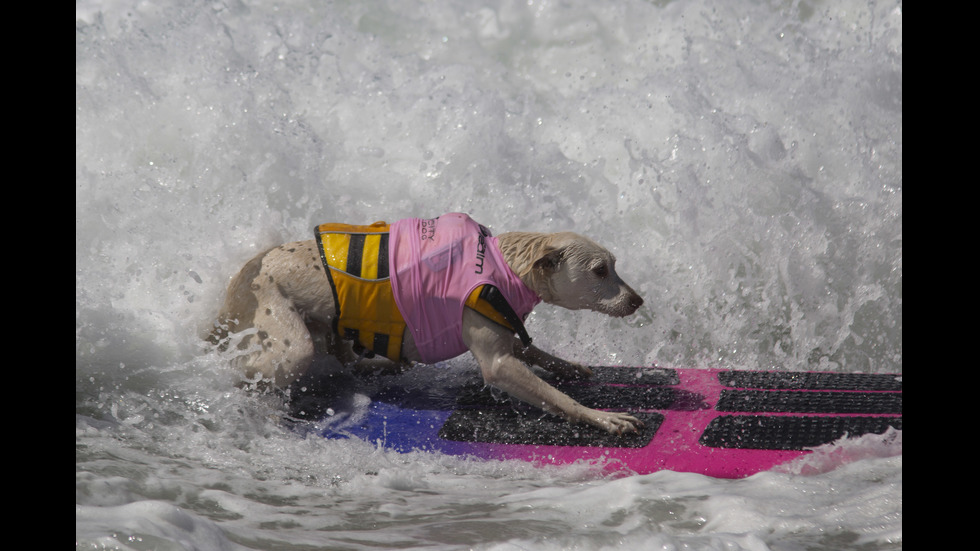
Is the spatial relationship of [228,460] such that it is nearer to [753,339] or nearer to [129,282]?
[129,282]

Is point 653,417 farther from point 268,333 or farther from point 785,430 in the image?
point 268,333

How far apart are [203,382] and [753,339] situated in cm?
387

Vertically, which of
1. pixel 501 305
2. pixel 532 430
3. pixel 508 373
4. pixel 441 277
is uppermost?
pixel 441 277

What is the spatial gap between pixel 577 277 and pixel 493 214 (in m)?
2.52

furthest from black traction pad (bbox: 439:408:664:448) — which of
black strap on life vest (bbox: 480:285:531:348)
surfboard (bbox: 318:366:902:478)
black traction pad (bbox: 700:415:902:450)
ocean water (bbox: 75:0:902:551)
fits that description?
black strap on life vest (bbox: 480:285:531:348)

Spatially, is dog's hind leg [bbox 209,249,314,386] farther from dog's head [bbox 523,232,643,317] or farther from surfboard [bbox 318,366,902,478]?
dog's head [bbox 523,232,643,317]

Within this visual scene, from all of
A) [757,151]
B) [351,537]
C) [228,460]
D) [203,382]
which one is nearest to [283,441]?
[228,460]

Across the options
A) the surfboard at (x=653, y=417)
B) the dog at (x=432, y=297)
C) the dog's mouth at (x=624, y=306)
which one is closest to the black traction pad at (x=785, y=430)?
the surfboard at (x=653, y=417)

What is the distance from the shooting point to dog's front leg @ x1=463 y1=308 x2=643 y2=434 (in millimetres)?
4055

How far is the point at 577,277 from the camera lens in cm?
416

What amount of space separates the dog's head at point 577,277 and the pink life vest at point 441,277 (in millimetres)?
118

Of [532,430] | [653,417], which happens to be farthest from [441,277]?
[653,417]

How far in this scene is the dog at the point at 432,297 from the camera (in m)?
4.06

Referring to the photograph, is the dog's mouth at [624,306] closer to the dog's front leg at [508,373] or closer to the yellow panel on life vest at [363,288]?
the dog's front leg at [508,373]
